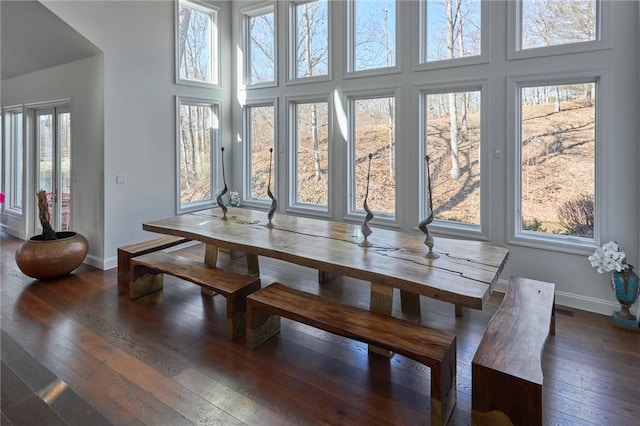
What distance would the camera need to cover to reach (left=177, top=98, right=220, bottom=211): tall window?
5.39 meters

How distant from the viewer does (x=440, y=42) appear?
13.3ft

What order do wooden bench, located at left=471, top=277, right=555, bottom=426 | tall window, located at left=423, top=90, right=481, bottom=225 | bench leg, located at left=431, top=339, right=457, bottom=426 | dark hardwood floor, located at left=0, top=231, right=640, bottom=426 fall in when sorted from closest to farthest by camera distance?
wooden bench, located at left=471, top=277, right=555, bottom=426
bench leg, located at left=431, top=339, right=457, bottom=426
dark hardwood floor, located at left=0, top=231, right=640, bottom=426
tall window, located at left=423, top=90, right=481, bottom=225

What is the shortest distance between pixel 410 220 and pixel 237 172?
9.72 feet

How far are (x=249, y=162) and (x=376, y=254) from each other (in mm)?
3847

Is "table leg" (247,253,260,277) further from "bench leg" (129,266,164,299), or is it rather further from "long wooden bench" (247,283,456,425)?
"long wooden bench" (247,283,456,425)

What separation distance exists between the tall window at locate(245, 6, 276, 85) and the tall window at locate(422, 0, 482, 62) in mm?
2250

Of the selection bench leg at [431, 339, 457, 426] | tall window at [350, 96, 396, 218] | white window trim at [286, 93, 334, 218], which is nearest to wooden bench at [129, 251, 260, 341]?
bench leg at [431, 339, 457, 426]

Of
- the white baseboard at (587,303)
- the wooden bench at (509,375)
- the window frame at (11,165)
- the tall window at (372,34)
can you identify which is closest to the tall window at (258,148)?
the tall window at (372,34)

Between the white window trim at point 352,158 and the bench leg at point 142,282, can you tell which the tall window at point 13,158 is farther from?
the white window trim at point 352,158

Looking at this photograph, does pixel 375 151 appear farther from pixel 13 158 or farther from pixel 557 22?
pixel 13 158

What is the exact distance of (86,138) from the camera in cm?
459

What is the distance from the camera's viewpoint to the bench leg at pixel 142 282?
11.7 ft

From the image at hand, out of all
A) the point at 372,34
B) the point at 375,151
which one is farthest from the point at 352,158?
the point at 372,34

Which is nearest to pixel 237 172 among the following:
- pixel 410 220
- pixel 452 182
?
pixel 410 220
